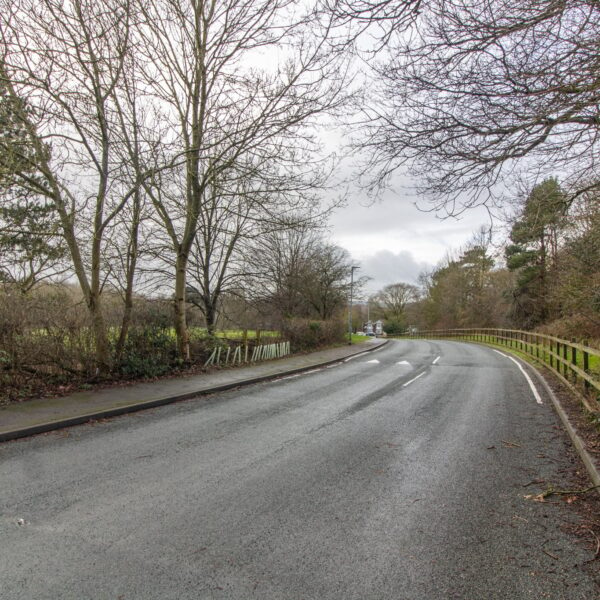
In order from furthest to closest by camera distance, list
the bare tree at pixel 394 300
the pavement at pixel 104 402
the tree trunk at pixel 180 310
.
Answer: the bare tree at pixel 394 300 → the tree trunk at pixel 180 310 → the pavement at pixel 104 402

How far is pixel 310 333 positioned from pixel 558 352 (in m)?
13.2

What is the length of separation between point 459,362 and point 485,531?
15.3 meters

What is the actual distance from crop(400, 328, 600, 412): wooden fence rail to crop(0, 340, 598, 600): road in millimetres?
1578

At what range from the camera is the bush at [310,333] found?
2120 cm

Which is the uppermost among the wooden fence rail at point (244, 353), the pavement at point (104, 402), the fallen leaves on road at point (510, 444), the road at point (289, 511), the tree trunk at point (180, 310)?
the tree trunk at point (180, 310)

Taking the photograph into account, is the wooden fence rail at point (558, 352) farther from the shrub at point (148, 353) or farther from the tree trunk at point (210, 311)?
the tree trunk at point (210, 311)

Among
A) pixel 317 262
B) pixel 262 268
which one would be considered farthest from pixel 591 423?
pixel 317 262

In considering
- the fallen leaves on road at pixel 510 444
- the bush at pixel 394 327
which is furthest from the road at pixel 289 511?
the bush at pixel 394 327

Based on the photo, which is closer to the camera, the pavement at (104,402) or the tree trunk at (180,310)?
the pavement at (104,402)

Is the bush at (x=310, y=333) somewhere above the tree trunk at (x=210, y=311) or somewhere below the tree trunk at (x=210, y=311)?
below

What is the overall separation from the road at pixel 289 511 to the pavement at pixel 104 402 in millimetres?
371

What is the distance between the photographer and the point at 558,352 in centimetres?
1259

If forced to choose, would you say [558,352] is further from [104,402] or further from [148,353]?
[104,402]

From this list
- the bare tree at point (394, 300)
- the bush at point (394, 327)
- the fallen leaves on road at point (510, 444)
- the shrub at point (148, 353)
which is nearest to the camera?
the fallen leaves on road at point (510, 444)
